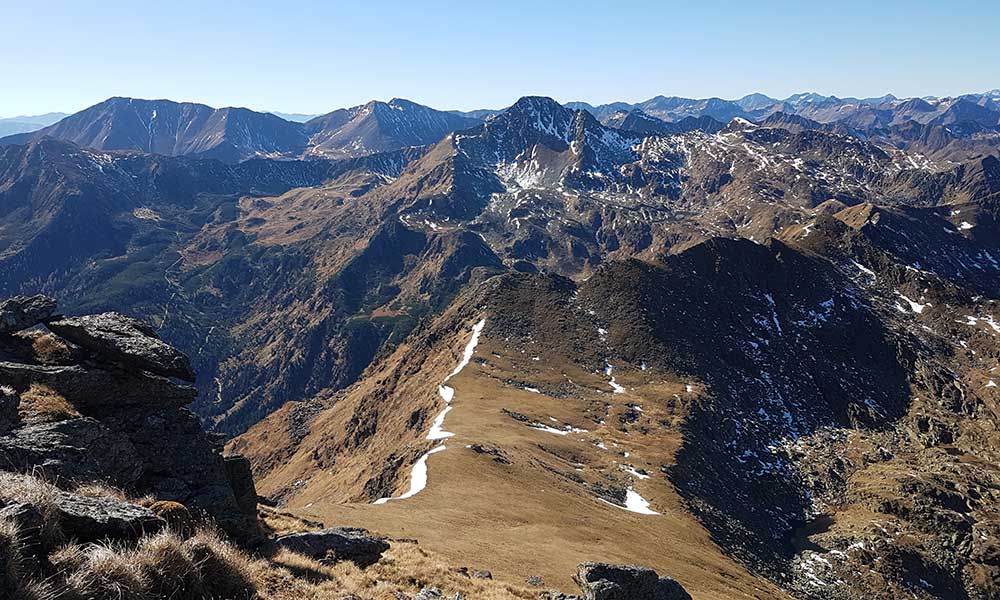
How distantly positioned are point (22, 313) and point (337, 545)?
Answer: 17179 millimetres

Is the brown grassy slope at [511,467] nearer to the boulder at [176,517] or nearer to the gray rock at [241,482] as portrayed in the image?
the gray rock at [241,482]

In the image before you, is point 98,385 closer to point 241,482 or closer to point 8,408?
point 8,408

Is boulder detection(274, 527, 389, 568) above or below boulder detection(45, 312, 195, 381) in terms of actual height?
below

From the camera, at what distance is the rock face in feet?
57.7

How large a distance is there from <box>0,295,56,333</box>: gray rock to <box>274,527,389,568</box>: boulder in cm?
1483

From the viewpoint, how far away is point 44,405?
1923 centimetres

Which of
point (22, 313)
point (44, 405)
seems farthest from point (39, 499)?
point (22, 313)

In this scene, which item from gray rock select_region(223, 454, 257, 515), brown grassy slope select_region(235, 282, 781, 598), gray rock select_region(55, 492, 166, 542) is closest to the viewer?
gray rock select_region(55, 492, 166, 542)

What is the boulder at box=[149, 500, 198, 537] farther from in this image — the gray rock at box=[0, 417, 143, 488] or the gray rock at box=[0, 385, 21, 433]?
the gray rock at box=[0, 385, 21, 433]

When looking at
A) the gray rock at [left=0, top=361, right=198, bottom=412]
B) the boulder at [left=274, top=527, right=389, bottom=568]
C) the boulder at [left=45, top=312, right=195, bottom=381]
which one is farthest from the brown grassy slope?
the boulder at [left=45, top=312, right=195, bottom=381]

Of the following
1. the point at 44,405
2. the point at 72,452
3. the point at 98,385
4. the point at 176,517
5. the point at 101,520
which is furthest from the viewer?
the point at 98,385

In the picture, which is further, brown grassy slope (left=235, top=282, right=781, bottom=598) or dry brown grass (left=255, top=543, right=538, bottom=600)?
brown grassy slope (left=235, top=282, right=781, bottom=598)

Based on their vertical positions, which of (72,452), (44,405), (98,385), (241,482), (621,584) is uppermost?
(98,385)

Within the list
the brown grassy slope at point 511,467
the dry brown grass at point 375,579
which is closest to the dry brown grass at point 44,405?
the dry brown grass at point 375,579
